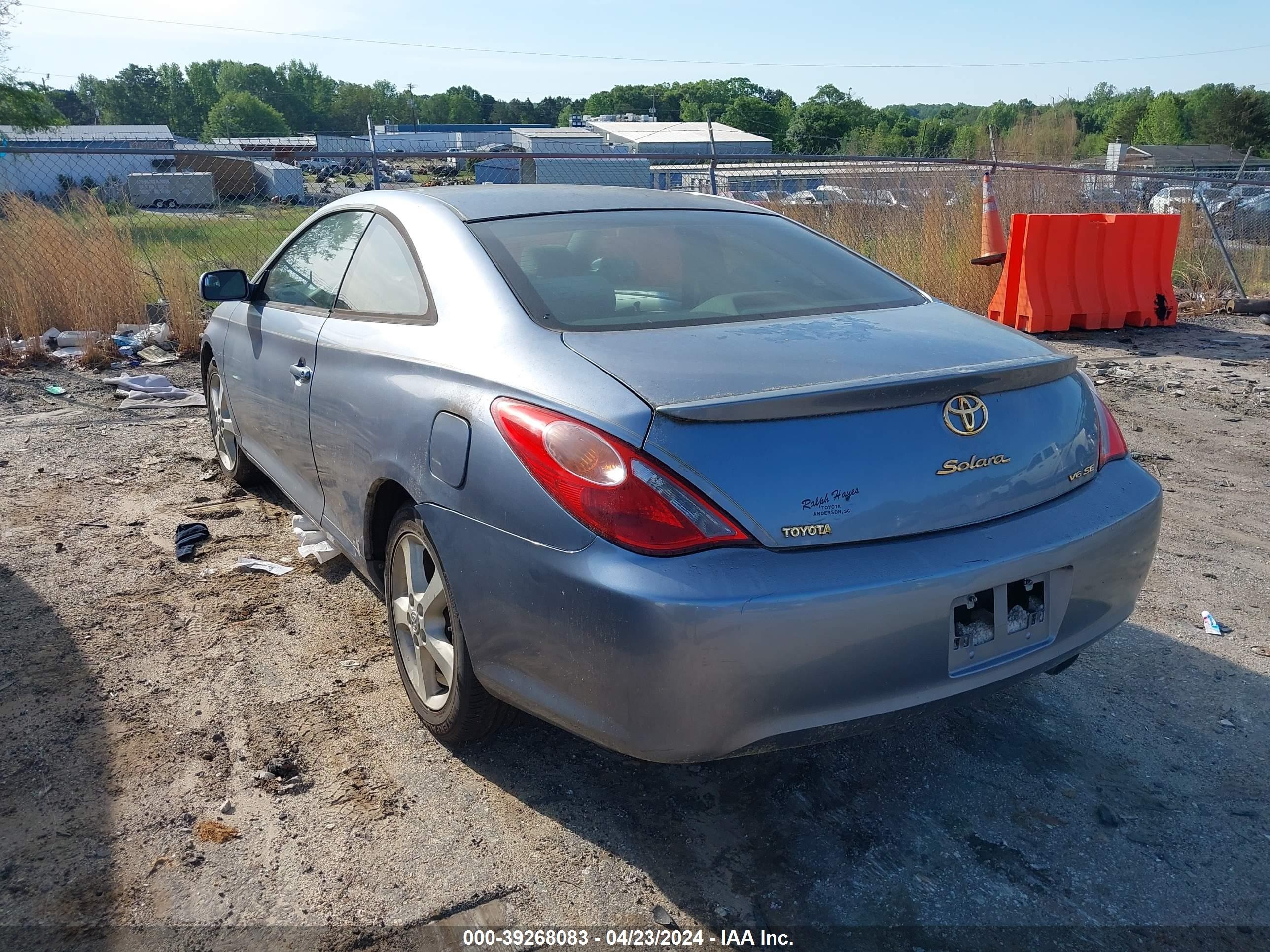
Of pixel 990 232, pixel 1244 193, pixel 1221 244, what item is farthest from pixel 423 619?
pixel 1244 193

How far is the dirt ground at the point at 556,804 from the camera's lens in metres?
2.23

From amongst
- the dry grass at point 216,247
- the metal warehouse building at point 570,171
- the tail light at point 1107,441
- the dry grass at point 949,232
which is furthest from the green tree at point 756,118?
the tail light at point 1107,441

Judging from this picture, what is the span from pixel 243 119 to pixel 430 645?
158630 mm

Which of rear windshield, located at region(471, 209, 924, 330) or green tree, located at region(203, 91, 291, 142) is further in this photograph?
green tree, located at region(203, 91, 291, 142)

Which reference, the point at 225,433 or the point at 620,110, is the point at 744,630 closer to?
the point at 225,433

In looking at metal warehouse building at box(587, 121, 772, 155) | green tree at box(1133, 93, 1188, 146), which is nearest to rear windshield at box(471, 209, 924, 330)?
metal warehouse building at box(587, 121, 772, 155)

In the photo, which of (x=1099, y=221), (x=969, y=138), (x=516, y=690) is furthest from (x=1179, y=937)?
(x=969, y=138)

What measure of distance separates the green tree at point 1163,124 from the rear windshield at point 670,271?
10684cm

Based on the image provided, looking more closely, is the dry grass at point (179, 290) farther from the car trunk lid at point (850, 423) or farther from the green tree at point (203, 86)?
the green tree at point (203, 86)

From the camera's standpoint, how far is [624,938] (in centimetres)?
216

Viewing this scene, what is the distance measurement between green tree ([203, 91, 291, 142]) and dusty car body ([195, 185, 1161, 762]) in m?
151

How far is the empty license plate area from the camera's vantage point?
7.44 ft

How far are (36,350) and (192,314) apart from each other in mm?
1358

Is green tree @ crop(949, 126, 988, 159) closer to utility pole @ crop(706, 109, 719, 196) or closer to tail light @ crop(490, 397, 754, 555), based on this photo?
utility pole @ crop(706, 109, 719, 196)
